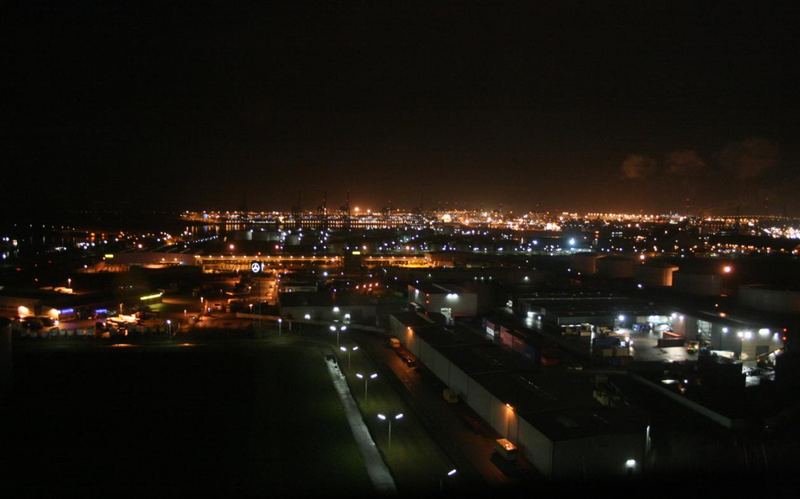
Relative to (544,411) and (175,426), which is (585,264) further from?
(175,426)

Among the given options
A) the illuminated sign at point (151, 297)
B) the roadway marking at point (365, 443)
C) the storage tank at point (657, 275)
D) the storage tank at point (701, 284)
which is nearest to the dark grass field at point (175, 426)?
the roadway marking at point (365, 443)

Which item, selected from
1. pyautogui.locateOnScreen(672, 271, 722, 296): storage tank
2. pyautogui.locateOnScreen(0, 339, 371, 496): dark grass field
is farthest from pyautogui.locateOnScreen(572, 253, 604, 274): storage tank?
pyautogui.locateOnScreen(0, 339, 371, 496): dark grass field

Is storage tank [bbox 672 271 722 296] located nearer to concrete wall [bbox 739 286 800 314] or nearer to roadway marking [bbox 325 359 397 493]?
concrete wall [bbox 739 286 800 314]

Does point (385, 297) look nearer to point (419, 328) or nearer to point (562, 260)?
point (419, 328)

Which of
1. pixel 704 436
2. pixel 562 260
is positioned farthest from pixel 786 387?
pixel 562 260

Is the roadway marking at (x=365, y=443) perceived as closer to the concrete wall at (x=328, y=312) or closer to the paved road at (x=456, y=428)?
the paved road at (x=456, y=428)

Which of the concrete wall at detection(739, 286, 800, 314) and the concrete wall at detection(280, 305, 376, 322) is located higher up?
the concrete wall at detection(739, 286, 800, 314)
